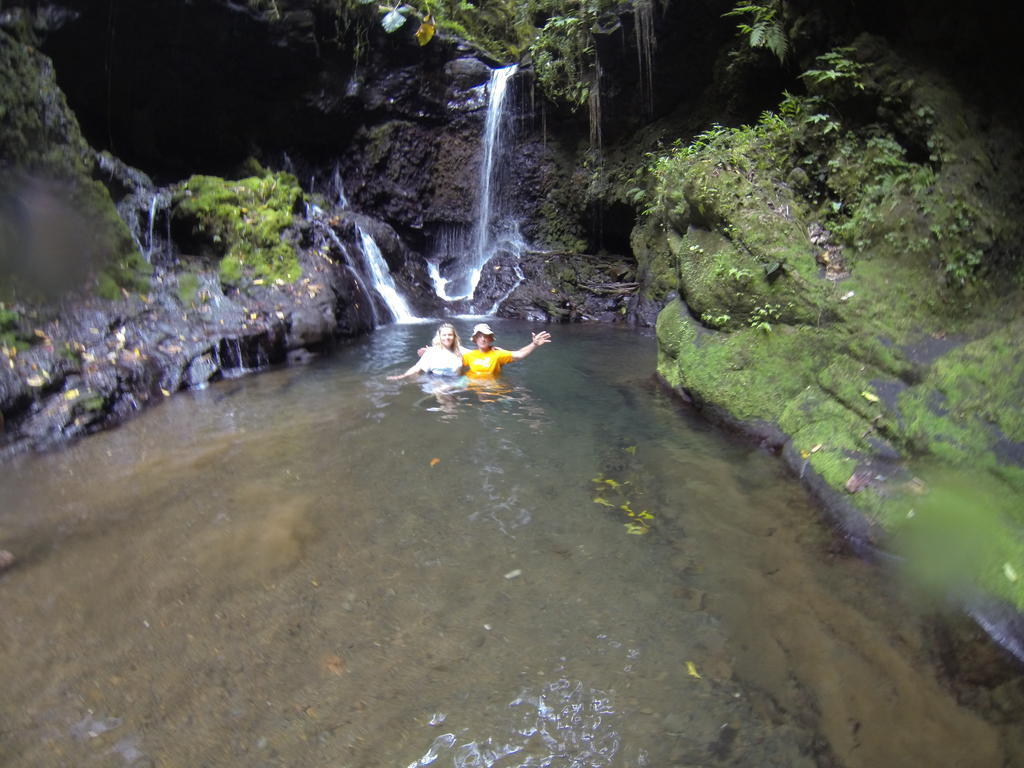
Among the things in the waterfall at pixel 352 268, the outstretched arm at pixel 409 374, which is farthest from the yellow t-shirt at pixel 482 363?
the waterfall at pixel 352 268

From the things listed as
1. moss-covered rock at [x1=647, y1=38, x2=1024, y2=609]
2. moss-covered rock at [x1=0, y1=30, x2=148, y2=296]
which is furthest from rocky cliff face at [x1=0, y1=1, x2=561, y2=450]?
moss-covered rock at [x1=647, y1=38, x2=1024, y2=609]

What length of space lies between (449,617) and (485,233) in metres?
15.5

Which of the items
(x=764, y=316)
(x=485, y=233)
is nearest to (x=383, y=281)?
(x=485, y=233)

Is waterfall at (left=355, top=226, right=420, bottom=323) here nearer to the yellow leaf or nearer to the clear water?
the yellow leaf

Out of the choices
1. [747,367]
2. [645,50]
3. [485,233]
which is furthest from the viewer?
[485,233]

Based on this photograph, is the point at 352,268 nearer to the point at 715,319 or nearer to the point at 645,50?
the point at 645,50

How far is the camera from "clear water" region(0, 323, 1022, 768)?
2.26 metres

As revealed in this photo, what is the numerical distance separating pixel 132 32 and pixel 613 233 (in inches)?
451

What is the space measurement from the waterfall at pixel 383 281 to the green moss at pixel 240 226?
268 centimetres

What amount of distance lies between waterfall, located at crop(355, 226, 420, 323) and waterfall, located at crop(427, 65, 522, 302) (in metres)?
2.41

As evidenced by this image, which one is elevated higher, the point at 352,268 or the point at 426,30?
the point at 426,30

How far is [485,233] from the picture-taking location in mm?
17406

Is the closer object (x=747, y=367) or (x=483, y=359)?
(x=747, y=367)

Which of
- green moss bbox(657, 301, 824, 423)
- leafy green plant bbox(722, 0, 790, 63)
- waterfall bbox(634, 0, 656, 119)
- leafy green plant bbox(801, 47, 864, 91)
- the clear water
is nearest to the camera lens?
the clear water
